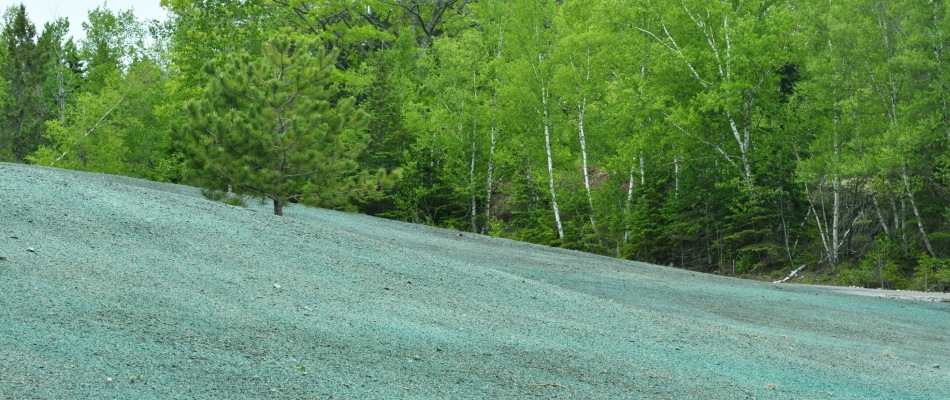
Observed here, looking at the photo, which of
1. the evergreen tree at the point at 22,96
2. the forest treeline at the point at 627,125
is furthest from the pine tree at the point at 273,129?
the evergreen tree at the point at 22,96

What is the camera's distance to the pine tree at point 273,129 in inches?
682

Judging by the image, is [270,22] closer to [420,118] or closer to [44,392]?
[420,118]

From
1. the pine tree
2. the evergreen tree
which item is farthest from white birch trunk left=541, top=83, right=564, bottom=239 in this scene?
the evergreen tree

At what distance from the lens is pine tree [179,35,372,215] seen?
17.3m

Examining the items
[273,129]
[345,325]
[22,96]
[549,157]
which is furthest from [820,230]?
[22,96]

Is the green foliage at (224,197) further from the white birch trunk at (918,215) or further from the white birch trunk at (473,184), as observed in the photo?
the white birch trunk at (918,215)

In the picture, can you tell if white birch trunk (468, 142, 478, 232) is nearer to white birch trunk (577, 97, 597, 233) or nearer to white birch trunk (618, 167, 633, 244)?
white birch trunk (577, 97, 597, 233)

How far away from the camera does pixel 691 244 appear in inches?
1013

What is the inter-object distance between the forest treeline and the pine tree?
8 cm

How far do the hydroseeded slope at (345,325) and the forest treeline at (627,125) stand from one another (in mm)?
5514

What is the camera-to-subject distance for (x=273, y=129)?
57.9 feet

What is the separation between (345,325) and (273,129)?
9.97 meters

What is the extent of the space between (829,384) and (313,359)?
15.1 ft

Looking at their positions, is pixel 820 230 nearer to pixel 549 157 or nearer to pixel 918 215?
pixel 918 215
